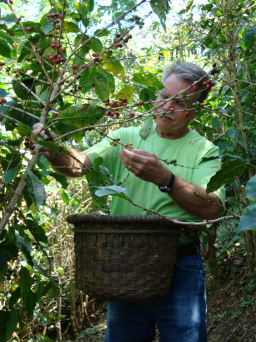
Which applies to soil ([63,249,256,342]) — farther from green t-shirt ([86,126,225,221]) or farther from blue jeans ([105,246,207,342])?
green t-shirt ([86,126,225,221])

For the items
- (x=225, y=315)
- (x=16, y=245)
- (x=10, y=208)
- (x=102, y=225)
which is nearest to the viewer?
(x=10, y=208)

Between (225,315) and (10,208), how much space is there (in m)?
3.06

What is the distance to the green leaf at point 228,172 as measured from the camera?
1258mm

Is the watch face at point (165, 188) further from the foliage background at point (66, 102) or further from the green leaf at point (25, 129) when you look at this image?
the green leaf at point (25, 129)

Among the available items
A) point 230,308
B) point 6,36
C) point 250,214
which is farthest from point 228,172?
point 230,308

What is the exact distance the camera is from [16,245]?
176 centimetres

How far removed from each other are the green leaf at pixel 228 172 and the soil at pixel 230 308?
250 cm

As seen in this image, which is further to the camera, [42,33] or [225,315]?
[225,315]

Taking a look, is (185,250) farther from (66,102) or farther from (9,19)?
(9,19)

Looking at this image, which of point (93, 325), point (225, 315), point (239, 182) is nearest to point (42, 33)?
point (239, 182)

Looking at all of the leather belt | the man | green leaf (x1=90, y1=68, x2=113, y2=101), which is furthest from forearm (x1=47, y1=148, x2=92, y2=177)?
the leather belt

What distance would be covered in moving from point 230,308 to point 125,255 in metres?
2.76

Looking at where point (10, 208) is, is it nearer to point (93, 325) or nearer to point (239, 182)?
point (239, 182)

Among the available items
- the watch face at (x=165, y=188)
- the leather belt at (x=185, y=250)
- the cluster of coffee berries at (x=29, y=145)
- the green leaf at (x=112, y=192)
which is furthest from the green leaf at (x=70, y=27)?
the leather belt at (x=185, y=250)
